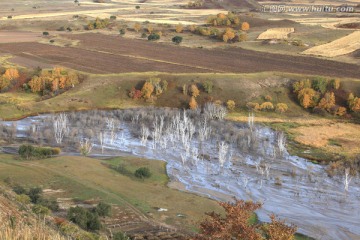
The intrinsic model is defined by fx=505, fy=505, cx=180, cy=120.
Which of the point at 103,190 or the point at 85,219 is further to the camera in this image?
the point at 103,190

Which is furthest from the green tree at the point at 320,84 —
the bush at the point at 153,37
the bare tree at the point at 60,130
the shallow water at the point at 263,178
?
the bush at the point at 153,37

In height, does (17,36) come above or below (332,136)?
above

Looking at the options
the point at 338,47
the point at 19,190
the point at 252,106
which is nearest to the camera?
the point at 19,190

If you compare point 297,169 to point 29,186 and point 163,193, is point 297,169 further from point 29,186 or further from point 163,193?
point 29,186

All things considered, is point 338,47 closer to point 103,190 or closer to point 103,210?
point 103,190

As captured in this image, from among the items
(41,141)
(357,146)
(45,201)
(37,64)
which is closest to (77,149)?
(41,141)

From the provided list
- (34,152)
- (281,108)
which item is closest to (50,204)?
(34,152)

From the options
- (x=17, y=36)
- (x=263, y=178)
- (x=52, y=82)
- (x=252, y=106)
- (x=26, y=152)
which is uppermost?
(x=17, y=36)

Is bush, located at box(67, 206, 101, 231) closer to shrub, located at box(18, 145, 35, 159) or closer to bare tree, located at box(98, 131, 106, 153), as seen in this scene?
shrub, located at box(18, 145, 35, 159)
